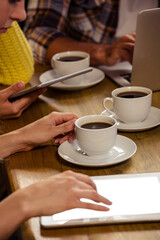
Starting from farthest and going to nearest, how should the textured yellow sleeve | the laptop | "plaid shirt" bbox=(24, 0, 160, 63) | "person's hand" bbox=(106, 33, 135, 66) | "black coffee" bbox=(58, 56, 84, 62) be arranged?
"plaid shirt" bbox=(24, 0, 160, 63) < "person's hand" bbox=(106, 33, 135, 66) < "black coffee" bbox=(58, 56, 84, 62) < the textured yellow sleeve < the laptop

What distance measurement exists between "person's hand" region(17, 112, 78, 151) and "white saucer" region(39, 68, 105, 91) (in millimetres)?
389

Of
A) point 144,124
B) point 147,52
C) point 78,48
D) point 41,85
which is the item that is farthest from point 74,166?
point 78,48

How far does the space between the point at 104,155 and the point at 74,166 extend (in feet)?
0.29

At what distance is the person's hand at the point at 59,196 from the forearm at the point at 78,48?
41.1 inches

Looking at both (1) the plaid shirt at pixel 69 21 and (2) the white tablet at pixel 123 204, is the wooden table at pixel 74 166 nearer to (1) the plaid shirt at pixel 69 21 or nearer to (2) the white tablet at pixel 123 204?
(2) the white tablet at pixel 123 204

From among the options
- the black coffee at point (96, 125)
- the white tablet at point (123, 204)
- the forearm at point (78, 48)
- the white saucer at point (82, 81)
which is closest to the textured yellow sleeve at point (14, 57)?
the white saucer at point (82, 81)

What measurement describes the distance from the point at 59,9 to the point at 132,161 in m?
1.31

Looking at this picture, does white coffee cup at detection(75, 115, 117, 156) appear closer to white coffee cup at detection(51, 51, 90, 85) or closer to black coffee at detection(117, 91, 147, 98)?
black coffee at detection(117, 91, 147, 98)

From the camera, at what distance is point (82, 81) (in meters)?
1.68

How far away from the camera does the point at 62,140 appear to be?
4.02 feet

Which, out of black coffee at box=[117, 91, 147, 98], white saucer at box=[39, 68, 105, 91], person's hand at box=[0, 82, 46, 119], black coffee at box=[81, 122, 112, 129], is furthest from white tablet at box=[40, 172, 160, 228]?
white saucer at box=[39, 68, 105, 91]

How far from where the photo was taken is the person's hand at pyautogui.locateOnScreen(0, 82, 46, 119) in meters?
1.41

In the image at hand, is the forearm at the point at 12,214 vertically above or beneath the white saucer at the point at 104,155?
above

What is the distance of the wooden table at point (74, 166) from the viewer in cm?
84
